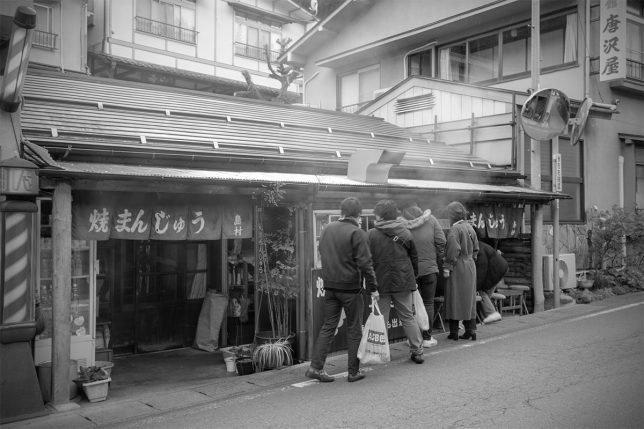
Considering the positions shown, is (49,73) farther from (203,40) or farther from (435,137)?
(203,40)

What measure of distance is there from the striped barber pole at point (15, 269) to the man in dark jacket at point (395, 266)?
14.5 feet

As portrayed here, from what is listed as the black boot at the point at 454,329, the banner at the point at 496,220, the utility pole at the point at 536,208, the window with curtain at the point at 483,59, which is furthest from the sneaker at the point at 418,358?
the window with curtain at the point at 483,59

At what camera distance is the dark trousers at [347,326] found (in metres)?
6.88

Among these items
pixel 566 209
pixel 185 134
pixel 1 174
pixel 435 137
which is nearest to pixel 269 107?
pixel 185 134

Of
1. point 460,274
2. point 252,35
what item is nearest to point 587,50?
point 460,274

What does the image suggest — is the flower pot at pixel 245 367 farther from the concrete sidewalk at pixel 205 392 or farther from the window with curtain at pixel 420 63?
the window with curtain at pixel 420 63

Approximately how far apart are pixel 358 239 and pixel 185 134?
4.01 m

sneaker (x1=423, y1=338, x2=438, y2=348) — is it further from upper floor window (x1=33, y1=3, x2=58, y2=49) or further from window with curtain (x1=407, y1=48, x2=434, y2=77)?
upper floor window (x1=33, y1=3, x2=58, y2=49)

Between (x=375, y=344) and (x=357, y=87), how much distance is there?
600 inches

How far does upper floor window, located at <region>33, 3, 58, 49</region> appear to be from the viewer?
19781 mm

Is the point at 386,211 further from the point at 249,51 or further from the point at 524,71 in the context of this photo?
the point at 249,51

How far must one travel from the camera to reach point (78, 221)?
673cm

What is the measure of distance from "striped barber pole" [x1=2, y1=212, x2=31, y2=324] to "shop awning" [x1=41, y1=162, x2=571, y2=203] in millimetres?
719

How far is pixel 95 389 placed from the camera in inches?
260
